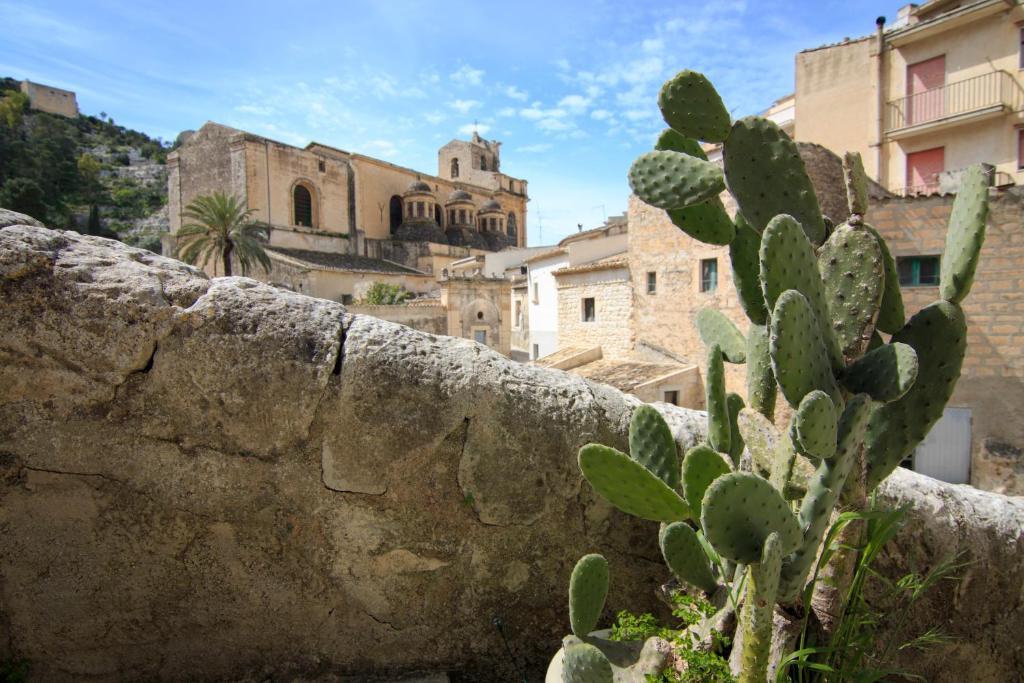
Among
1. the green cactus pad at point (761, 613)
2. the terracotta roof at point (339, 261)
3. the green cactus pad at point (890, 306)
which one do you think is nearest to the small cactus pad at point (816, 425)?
the green cactus pad at point (761, 613)

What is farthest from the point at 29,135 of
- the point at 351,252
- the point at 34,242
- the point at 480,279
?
the point at 34,242

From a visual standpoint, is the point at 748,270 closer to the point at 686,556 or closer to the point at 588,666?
the point at 686,556

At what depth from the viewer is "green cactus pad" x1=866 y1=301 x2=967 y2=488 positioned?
6.16 feet

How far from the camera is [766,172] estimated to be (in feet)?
6.64

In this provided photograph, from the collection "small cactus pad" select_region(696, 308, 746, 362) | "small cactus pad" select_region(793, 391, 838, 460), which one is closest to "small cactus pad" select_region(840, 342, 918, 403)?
"small cactus pad" select_region(793, 391, 838, 460)

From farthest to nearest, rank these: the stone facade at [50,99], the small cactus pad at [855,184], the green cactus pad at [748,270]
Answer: the stone facade at [50,99] → the green cactus pad at [748,270] → the small cactus pad at [855,184]

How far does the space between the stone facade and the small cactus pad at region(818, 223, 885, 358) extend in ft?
217

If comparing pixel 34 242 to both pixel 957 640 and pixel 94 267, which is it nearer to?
pixel 94 267

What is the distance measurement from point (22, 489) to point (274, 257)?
2233 cm

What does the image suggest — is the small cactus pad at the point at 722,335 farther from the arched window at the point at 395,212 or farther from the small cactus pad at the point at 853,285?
the arched window at the point at 395,212

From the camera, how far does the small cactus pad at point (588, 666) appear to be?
1.63m

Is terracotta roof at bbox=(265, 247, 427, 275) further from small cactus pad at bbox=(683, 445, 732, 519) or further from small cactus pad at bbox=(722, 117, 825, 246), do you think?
small cactus pad at bbox=(683, 445, 732, 519)

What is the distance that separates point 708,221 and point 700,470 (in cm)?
102

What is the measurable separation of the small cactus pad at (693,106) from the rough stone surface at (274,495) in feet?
3.94
